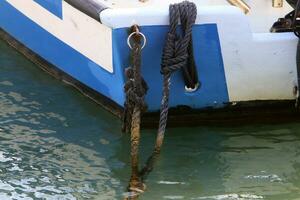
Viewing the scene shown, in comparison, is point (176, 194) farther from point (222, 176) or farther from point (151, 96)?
point (151, 96)

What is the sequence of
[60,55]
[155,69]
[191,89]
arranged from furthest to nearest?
[60,55]
[191,89]
[155,69]

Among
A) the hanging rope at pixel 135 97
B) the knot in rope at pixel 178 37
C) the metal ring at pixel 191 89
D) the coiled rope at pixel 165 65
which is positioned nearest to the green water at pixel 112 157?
the hanging rope at pixel 135 97

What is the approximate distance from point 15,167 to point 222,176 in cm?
145

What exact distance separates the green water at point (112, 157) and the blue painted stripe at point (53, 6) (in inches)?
32.5

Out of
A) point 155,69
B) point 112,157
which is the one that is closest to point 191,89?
point 155,69

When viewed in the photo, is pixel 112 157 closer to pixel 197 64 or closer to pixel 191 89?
pixel 191 89

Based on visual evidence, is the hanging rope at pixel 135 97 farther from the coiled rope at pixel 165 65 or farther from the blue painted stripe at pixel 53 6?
the blue painted stripe at pixel 53 6

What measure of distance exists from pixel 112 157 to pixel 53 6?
1422mm

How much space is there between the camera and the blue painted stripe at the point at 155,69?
4461mm

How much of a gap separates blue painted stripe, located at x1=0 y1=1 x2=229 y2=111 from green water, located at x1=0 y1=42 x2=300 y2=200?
32 centimetres

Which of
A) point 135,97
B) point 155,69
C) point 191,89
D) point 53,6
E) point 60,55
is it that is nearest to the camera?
point 135,97

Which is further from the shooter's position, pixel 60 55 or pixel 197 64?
pixel 60 55

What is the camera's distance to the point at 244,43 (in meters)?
4.62

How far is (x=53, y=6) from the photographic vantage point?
210 inches
